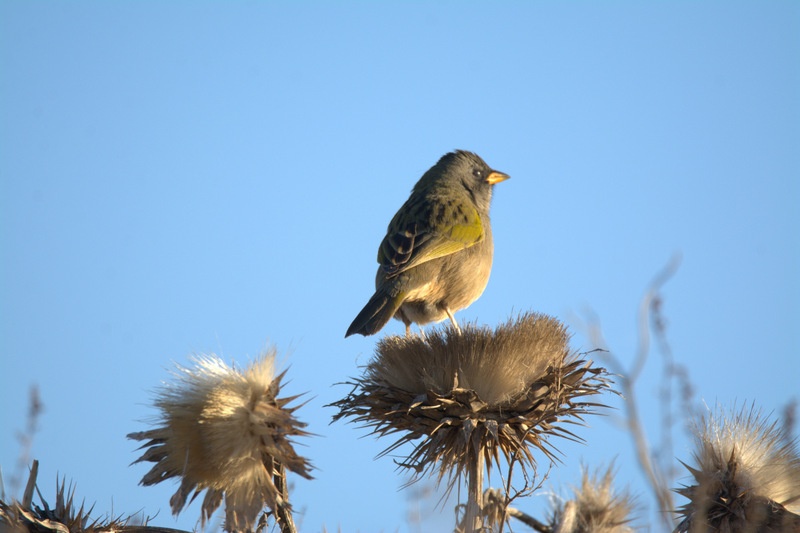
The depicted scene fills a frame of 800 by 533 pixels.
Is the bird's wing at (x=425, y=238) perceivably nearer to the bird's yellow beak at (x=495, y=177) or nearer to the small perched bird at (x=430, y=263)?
the small perched bird at (x=430, y=263)

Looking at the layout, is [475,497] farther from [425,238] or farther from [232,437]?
[425,238]

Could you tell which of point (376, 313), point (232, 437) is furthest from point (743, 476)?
point (376, 313)

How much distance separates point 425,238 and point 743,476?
3884 mm

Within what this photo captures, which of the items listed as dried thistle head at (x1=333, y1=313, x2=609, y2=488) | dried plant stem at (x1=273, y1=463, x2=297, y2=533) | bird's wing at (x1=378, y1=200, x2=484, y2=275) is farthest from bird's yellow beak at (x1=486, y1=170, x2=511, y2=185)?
dried plant stem at (x1=273, y1=463, x2=297, y2=533)

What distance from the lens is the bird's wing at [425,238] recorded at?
7398 millimetres

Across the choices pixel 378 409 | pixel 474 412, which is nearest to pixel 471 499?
pixel 474 412

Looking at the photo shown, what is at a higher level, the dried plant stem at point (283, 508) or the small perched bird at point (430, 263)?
the small perched bird at point (430, 263)

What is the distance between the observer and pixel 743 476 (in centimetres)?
425

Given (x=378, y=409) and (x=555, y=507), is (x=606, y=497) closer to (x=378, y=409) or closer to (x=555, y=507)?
(x=555, y=507)

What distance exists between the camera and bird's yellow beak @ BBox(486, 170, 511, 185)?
9531 millimetres

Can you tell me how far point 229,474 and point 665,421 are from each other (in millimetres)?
1944

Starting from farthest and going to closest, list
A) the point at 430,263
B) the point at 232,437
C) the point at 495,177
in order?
the point at 495,177 < the point at 430,263 < the point at 232,437

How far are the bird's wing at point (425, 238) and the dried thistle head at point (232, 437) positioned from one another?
12.1 feet

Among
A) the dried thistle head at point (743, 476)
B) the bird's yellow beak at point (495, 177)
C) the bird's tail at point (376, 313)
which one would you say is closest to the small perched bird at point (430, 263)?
the bird's tail at point (376, 313)
